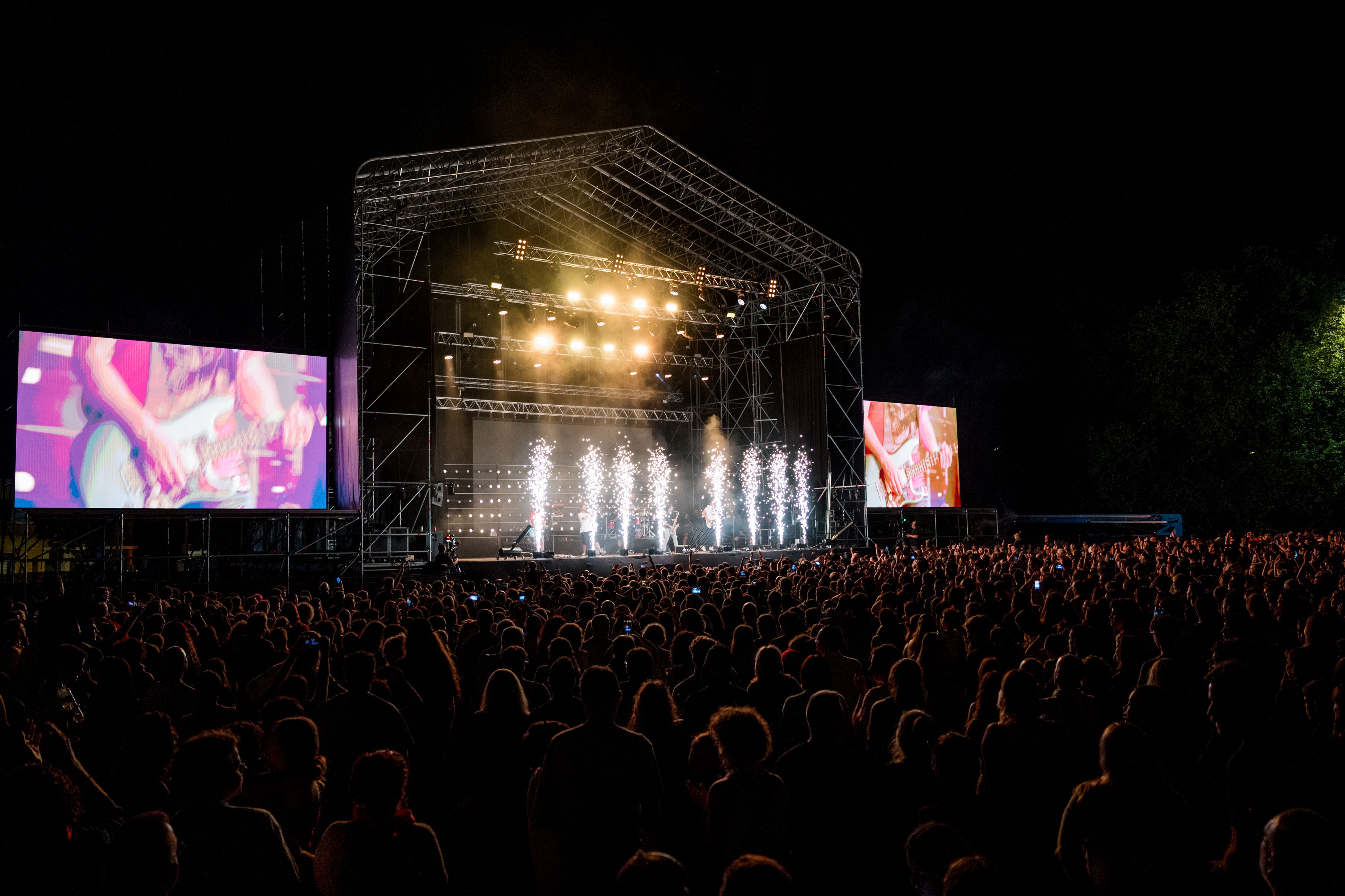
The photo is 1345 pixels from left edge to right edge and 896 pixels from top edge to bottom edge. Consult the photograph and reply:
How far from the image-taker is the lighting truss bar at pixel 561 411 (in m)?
30.5

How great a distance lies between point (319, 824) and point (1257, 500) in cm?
3781

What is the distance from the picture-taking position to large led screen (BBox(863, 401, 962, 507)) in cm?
3241

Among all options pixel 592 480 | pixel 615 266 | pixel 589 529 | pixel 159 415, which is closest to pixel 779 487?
pixel 589 529

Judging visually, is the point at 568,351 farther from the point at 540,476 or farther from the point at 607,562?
the point at 607,562

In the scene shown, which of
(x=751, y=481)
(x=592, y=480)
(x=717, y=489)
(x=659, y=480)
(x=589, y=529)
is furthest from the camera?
(x=659, y=480)

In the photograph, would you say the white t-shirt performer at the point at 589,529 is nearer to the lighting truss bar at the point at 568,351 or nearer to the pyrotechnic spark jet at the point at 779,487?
the lighting truss bar at the point at 568,351

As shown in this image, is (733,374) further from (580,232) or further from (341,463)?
(341,463)

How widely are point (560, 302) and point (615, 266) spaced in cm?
259

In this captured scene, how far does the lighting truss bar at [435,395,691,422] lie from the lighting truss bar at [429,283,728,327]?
3607 millimetres

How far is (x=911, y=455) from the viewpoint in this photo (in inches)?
1325

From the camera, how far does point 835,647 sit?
6.27 meters

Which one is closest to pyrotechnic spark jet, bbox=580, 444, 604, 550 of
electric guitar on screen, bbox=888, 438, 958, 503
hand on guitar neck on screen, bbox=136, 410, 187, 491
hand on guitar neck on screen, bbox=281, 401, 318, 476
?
electric guitar on screen, bbox=888, 438, 958, 503

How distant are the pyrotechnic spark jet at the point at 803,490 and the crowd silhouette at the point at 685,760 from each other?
22050 millimetres

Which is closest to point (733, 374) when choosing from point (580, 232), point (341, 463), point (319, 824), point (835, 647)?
point (580, 232)
